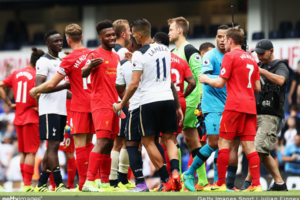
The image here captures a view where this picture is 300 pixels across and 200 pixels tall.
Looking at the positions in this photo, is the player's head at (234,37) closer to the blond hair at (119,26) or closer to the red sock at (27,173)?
the blond hair at (119,26)

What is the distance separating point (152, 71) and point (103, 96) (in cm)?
96

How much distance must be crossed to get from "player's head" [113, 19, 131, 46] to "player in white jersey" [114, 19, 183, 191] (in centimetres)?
162

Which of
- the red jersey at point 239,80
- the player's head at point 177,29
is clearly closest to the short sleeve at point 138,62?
the red jersey at point 239,80

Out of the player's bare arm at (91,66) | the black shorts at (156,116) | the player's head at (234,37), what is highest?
the player's head at (234,37)

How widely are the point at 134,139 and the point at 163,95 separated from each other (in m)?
0.76

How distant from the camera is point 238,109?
617 cm

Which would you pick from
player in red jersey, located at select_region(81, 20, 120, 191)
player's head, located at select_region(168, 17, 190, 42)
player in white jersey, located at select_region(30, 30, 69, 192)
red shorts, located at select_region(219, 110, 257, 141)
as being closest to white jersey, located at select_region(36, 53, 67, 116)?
player in white jersey, located at select_region(30, 30, 69, 192)

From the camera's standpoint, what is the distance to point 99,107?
6598 mm

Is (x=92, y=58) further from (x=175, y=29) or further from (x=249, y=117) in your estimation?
(x=249, y=117)

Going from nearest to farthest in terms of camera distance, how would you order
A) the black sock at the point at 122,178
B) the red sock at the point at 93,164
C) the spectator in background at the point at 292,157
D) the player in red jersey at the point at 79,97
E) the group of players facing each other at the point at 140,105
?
1. the group of players facing each other at the point at 140,105
2. the red sock at the point at 93,164
3. the player in red jersey at the point at 79,97
4. the black sock at the point at 122,178
5. the spectator in background at the point at 292,157

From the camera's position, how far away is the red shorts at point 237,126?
6203 mm

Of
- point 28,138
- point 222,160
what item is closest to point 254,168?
point 222,160

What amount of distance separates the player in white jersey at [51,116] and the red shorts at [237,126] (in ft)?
8.46

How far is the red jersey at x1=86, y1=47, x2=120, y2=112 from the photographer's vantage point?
663cm
